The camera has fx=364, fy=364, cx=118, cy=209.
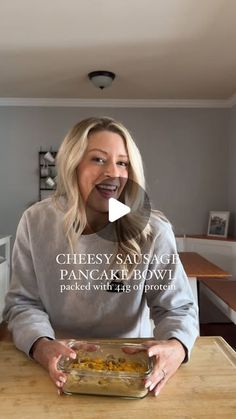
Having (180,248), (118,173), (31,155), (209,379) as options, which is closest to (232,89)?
(180,248)

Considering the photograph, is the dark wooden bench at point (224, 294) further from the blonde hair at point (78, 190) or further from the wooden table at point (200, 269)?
the blonde hair at point (78, 190)

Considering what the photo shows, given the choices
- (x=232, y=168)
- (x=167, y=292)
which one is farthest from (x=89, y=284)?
(x=232, y=168)

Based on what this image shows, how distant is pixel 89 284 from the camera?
884 millimetres

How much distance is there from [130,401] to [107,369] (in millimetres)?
70

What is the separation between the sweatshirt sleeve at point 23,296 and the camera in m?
0.83

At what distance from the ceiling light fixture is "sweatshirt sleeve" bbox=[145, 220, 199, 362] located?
1.95 m

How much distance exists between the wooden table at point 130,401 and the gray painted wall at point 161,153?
2884 mm

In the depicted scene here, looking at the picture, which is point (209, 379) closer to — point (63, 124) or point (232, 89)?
point (232, 89)

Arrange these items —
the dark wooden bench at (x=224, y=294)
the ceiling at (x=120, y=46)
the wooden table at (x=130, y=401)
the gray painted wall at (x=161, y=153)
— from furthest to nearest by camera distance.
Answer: the gray painted wall at (x=161, y=153) < the dark wooden bench at (x=224, y=294) < the ceiling at (x=120, y=46) < the wooden table at (x=130, y=401)

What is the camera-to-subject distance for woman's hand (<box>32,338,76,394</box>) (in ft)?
2.08

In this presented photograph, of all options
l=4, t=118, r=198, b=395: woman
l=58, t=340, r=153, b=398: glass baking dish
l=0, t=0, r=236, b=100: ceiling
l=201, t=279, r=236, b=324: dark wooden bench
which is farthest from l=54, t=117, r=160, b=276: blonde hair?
l=201, t=279, r=236, b=324: dark wooden bench

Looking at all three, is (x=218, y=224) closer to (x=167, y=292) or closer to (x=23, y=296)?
(x=167, y=292)

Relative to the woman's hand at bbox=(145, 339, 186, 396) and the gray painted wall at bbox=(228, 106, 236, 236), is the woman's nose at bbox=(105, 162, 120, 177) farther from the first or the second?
the gray painted wall at bbox=(228, 106, 236, 236)

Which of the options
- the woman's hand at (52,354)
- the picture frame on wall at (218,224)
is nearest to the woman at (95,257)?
the woman's hand at (52,354)
